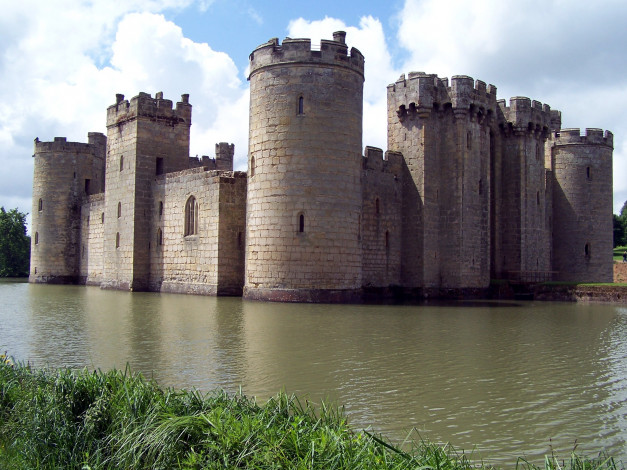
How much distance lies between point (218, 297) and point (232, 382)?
15.7m

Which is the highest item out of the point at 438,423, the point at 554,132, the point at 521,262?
the point at 554,132

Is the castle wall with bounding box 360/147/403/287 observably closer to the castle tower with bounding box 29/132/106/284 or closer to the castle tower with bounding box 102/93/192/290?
the castle tower with bounding box 102/93/192/290

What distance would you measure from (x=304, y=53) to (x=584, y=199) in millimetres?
19146

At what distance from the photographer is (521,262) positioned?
1158 inches

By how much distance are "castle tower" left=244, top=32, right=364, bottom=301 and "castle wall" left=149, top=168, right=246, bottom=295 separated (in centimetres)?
210

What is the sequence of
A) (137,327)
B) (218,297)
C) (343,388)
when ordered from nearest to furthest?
(343,388) → (137,327) → (218,297)

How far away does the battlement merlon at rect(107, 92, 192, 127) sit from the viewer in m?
29.2

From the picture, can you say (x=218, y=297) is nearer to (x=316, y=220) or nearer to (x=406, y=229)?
(x=316, y=220)

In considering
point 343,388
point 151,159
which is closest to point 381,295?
point 151,159

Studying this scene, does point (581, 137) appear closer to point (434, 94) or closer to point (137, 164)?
point (434, 94)

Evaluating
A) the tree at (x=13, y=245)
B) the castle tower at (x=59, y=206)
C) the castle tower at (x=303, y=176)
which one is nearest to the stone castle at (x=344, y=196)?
the castle tower at (x=303, y=176)

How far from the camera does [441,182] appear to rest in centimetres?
2688

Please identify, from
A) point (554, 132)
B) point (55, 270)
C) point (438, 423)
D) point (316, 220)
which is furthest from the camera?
point (55, 270)

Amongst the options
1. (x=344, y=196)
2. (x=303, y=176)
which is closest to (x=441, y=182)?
(x=344, y=196)
